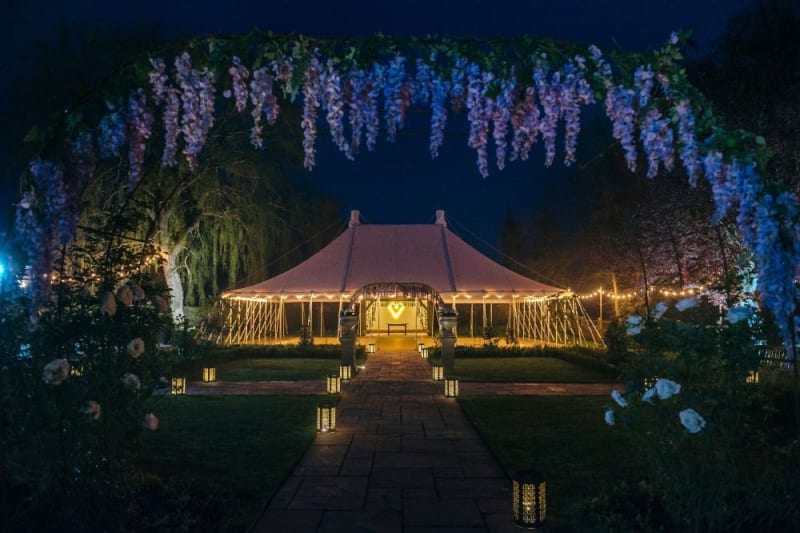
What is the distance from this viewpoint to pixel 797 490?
334 cm

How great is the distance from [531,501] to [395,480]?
138cm

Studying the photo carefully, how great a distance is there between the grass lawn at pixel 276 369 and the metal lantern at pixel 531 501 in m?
8.20

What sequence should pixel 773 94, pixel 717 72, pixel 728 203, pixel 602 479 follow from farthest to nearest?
pixel 717 72, pixel 773 94, pixel 602 479, pixel 728 203

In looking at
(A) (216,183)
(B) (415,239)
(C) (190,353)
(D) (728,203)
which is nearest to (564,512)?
(D) (728,203)

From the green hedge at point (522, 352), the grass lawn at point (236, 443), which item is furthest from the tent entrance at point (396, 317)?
the grass lawn at point (236, 443)

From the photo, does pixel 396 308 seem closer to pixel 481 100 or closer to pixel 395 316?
pixel 395 316

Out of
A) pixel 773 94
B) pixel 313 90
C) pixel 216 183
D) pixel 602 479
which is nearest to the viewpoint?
pixel 313 90

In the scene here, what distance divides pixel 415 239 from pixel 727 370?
717 inches

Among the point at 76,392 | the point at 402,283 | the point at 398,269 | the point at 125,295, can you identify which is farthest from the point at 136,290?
the point at 398,269

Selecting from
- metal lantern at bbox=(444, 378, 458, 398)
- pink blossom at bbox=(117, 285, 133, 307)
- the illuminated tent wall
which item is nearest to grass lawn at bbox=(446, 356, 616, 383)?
metal lantern at bbox=(444, 378, 458, 398)

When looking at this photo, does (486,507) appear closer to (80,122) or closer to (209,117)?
(209,117)

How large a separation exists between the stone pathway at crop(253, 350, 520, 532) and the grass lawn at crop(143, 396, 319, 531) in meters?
0.17

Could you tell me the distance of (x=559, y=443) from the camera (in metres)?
6.33

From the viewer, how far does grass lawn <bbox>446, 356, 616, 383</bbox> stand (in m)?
11.6
